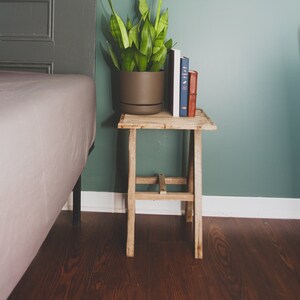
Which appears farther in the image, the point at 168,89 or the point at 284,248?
the point at 168,89

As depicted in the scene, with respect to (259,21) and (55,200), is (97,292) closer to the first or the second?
(55,200)

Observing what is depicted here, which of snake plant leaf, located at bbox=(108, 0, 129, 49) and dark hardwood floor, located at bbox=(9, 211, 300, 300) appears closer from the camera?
dark hardwood floor, located at bbox=(9, 211, 300, 300)

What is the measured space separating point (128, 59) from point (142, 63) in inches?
2.4

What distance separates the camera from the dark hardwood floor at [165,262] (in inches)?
49.9

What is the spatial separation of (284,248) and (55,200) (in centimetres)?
109

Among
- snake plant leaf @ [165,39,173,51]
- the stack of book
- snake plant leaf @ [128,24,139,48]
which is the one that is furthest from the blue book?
snake plant leaf @ [128,24,139,48]

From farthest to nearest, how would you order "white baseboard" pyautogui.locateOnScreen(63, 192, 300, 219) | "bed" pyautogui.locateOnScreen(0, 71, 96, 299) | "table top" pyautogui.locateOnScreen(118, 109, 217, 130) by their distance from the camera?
"white baseboard" pyautogui.locateOnScreen(63, 192, 300, 219)
"table top" pyautogui.locateOnScreen(118, 109, 217, 130)
"bed" pyautogui.locateOnScreen(0, 71, 96, 299)

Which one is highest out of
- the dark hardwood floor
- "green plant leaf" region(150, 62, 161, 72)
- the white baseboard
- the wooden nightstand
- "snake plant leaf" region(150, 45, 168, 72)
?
A: "snake plant leaf" region(150, 45, 168, 72)

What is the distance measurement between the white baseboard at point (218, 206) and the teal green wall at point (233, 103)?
0.12 feet

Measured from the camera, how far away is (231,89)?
1785mm

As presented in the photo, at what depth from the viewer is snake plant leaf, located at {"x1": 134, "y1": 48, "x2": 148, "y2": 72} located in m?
1.49

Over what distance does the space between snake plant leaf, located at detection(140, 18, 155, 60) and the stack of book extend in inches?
4.2

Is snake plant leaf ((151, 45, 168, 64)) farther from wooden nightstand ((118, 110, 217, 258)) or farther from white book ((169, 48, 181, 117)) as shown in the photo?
wooden nightstand ((118, 110, 217, 258))

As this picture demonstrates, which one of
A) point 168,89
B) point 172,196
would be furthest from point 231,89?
point 172,196
